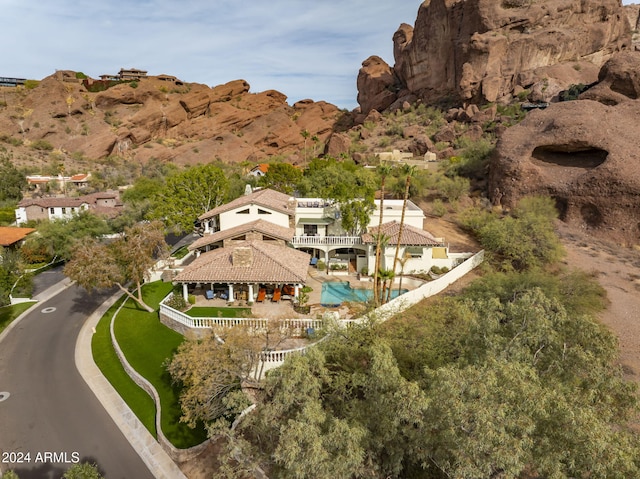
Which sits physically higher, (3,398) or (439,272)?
(439,272)

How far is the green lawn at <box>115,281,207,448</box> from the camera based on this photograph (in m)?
17.5

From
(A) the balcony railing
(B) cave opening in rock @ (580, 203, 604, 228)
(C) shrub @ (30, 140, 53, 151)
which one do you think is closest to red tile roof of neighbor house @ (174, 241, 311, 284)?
(A) the balcony railing

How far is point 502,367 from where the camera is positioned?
1052 cm

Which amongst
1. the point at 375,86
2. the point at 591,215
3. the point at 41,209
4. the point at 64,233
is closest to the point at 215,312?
the point at 64,233

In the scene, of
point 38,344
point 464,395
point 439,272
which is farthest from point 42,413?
point 439,272

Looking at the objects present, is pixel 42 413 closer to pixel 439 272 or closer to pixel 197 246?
pixel 197 246

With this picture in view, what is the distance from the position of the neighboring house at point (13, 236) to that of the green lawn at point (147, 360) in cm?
2325

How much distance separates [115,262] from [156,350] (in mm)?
7699

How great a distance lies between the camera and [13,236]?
144 feet

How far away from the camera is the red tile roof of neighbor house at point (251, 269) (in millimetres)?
24062

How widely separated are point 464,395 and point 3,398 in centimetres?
2269

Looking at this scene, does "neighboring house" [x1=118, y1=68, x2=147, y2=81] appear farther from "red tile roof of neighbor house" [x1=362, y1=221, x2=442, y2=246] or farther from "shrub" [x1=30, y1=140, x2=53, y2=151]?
"red tile roof of neighbor house" [x1=362, y1=221, x2=442, y2=246]

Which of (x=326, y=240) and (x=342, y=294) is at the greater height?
(x=326, y=240)

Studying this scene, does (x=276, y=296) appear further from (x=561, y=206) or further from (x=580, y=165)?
(x=580, y=165)
